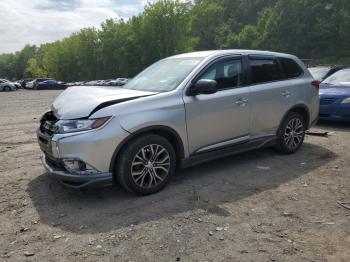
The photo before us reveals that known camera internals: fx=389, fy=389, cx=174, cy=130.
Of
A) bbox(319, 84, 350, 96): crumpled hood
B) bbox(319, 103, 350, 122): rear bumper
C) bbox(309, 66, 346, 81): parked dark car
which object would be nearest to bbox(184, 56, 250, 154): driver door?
bbox(319, 103, 350, 122): rear bumper

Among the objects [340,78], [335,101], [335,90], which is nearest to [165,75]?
[335,101]

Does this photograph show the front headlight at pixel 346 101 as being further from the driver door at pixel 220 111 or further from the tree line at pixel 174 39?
the tree line at pixel 174 39

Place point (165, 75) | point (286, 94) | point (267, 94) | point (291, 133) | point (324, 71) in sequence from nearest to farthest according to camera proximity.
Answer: point (165, 75)
point (267, 94)
point (286, 94)
point (291, 133)
point (324, 71)

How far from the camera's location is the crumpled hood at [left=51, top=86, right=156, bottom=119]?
4.66 metres

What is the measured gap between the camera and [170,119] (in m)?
5.00

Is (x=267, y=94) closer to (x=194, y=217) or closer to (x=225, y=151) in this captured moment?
(x=225, y=151)

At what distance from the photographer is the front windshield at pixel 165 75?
17.7 ft

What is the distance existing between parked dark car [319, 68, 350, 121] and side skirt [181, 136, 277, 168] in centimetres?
368

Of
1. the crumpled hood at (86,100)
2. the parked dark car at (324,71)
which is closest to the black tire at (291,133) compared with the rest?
the crumpled hood at (86,100)

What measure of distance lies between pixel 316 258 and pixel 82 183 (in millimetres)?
2644

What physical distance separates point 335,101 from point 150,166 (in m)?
6.30

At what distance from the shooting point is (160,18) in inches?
2388

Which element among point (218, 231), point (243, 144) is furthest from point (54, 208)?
point (243, 144)

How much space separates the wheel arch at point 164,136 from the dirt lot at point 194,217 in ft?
1.54
